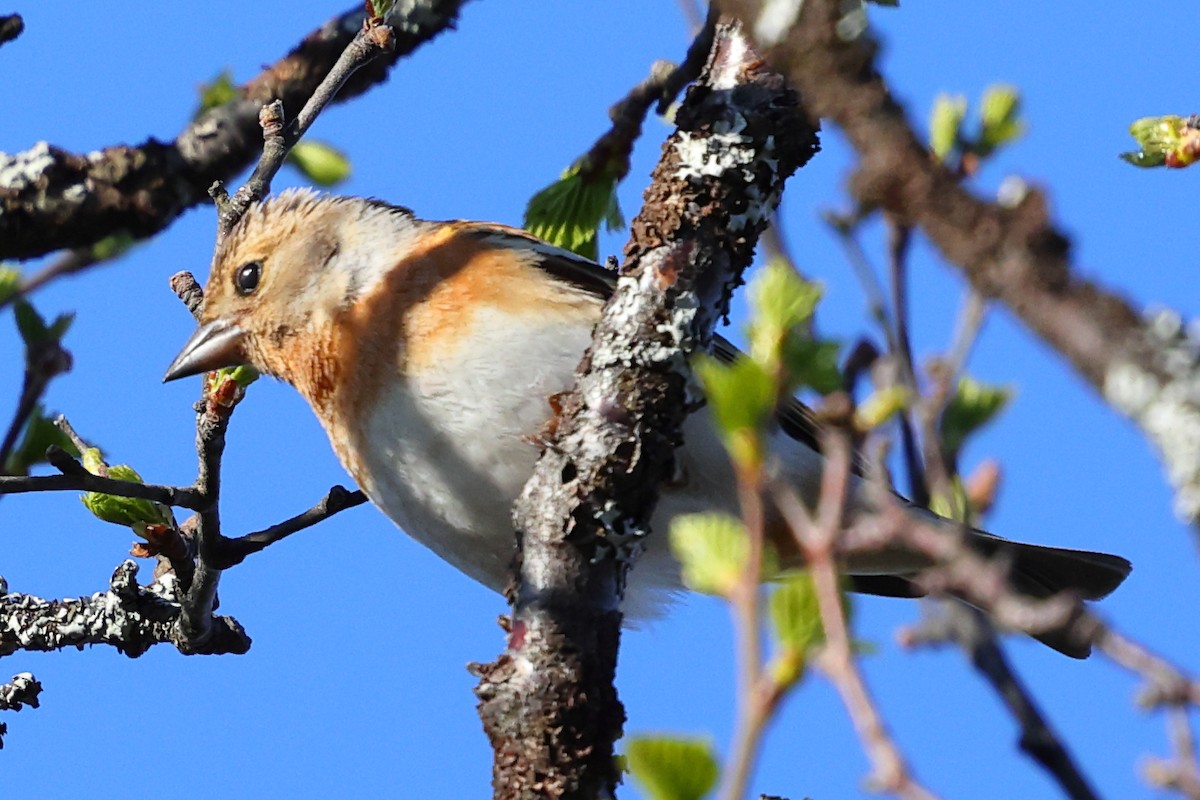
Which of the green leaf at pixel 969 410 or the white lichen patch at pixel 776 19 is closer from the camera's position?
the white lichen patch at pixel 776 19

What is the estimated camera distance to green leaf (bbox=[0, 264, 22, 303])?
9.61 feet

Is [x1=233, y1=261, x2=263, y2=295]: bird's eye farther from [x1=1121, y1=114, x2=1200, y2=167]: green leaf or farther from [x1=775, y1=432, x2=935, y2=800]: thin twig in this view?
[x1=775, y1=432, x2=935, y2=800]: thin twig

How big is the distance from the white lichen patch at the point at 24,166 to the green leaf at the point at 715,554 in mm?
3346

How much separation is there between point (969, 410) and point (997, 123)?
1.99 feet

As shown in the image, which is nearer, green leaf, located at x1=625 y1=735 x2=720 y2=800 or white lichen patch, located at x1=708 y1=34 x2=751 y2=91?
green leaf, located at x1=625 y1=735 x2=720 y2=800

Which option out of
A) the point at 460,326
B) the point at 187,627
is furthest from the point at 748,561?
the point at 187,627

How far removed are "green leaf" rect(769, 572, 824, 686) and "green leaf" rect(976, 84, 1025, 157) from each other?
0.89 m

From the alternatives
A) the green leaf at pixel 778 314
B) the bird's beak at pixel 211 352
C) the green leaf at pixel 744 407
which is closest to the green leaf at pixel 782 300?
the green leaf at pixel 778 314

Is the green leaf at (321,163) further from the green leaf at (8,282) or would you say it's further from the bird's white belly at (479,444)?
the green leaf at (8,282)

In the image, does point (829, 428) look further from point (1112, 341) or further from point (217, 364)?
point (217, 364)

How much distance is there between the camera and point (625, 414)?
3762 millimetres

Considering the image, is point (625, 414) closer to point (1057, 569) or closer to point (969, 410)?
point (969, 410)

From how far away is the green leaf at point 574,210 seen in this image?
4.73 m

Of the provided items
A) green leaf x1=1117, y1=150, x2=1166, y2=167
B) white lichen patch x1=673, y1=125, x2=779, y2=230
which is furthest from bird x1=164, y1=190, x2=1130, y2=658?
green leaf x1=1117, y1=150, x2=1166, y2=167
